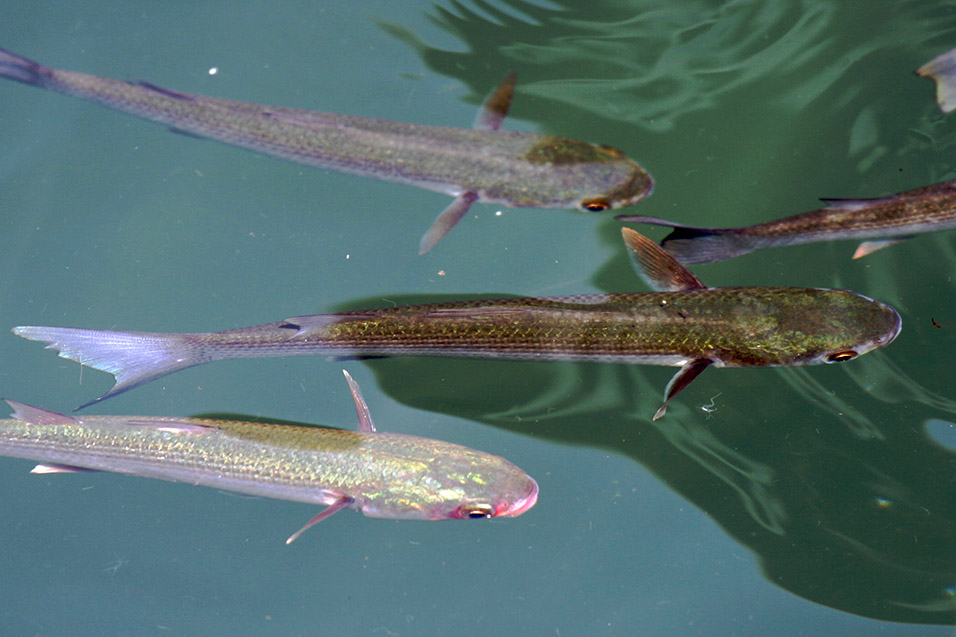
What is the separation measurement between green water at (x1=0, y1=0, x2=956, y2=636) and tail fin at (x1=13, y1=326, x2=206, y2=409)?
79 cm

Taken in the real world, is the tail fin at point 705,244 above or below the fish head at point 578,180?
below

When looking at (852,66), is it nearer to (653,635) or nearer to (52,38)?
(653,635)

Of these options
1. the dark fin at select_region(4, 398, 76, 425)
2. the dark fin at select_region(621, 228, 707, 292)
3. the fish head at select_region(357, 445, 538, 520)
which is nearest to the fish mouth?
the fish head at select_region(357, 445, 538, 520)

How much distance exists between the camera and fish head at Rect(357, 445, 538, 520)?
4371 millimetres

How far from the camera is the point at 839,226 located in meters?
5.03

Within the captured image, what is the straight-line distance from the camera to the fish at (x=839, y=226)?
4.95 meters

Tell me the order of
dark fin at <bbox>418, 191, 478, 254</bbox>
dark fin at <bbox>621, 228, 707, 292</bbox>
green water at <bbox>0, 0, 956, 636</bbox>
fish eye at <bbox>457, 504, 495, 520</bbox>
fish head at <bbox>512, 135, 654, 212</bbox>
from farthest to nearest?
dark fin at <bbox>418, 191, 478, 254</bbox>, fish head at <bbox>512, 135, 654, 212</bbox>, green water at <bbox>0, 0, 956, 636</bbox>, dark fin at <bbox>621, 228, 707, 292</bbox>, fish eye at <bbox>457, 504, 495, 520</bbox>

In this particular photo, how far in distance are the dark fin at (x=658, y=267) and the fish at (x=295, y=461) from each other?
70.7 inches

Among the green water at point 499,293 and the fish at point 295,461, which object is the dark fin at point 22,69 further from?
the fish at point 295,461

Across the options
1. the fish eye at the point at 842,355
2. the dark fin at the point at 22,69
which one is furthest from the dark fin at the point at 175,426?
the fish eye at the point at 842,355

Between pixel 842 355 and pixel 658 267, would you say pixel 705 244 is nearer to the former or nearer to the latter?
Result: pixel 658 267

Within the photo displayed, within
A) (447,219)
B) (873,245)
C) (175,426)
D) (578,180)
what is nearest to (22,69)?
(175,426)

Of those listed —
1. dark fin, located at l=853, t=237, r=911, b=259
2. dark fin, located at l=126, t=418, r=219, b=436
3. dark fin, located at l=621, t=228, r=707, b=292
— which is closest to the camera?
dark fin, located at l=126, t=418, r=219, b=436

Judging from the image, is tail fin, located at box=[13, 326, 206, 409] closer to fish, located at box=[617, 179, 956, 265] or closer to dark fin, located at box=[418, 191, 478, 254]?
dark fin, located at box=[418, 191, 478, 254]
